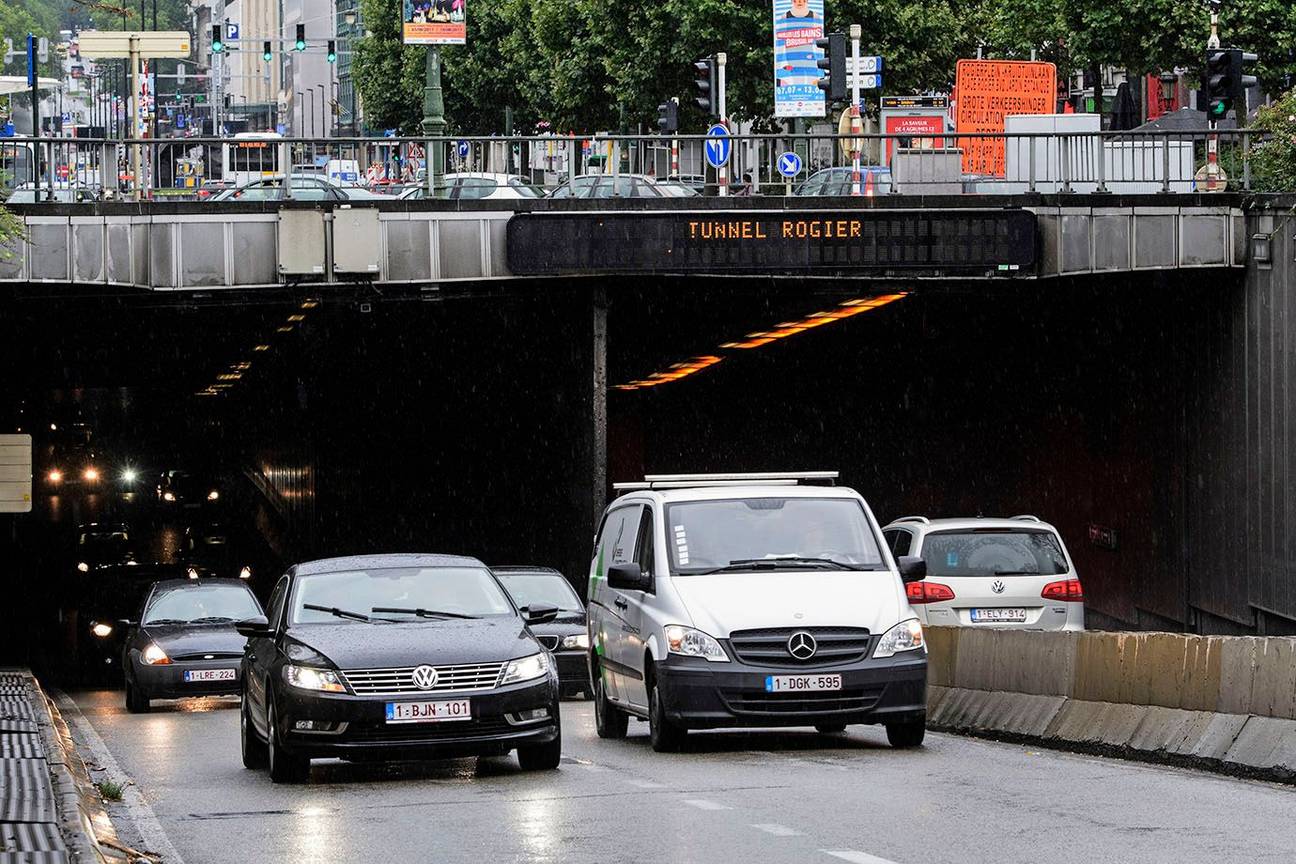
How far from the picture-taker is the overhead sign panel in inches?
1363

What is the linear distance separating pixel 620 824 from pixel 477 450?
41.1m

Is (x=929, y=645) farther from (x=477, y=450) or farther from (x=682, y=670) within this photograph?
(x=477, y=450)

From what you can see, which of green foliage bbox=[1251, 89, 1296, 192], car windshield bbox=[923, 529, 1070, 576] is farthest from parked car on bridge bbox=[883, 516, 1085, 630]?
green foliage bbox=[1251, 89, 1296, 192]

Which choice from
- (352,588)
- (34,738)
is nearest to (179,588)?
(34,738)

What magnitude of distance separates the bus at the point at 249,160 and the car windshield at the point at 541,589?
9793mm

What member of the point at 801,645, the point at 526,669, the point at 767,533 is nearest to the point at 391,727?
the point at 526,669

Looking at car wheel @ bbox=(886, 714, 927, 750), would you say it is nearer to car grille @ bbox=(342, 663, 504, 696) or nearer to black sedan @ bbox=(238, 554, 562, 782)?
black sedan @ bbox=(238, 554, 562, 782)

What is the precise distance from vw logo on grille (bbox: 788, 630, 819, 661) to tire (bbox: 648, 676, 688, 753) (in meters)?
0.91

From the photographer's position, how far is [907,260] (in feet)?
113

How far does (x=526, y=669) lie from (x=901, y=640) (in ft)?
8.56

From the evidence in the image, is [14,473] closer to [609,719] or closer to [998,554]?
[998,554]

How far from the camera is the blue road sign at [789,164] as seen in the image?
115 feet

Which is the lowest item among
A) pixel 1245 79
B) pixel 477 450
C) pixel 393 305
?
pixel 477 450

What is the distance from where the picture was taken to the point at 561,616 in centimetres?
2461
